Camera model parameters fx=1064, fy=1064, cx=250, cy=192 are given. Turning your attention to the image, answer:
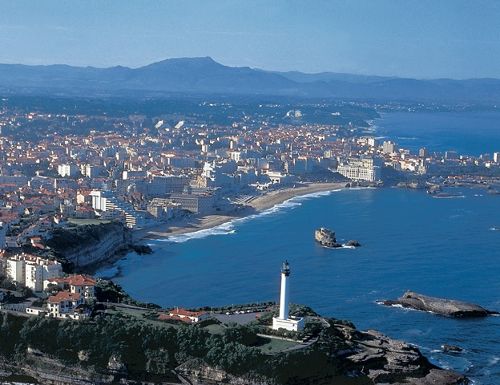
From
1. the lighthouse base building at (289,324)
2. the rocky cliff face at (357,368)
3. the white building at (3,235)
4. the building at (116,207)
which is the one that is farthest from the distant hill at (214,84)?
the rocky cliff face at (357,368)

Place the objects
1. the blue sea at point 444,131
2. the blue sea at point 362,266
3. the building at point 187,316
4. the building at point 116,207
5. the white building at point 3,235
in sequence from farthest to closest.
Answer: the blue sea at point 444,131 < the building at point 116,207 < the white building at point 3,235 < the blue sea at point 362,266 < the building at point 187,316

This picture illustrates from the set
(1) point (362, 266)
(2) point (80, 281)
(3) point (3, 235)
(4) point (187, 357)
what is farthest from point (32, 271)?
(1) point (362, 266)

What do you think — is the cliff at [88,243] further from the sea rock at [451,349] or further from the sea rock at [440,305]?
the sea rock at [451,349]

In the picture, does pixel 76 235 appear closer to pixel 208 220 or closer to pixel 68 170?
pixel 208 220

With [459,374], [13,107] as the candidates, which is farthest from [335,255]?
[13,107]

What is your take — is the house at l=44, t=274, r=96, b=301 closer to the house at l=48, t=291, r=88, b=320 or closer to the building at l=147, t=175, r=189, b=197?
the house at l=48, t=291, r=88, b=320

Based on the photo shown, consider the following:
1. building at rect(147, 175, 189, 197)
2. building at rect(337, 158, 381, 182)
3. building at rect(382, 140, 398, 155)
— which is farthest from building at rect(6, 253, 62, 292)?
building at rect(382, 140, 398, 155)

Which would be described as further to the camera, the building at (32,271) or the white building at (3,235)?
the white building at (3,235)

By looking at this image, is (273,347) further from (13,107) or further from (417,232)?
(13,107)
